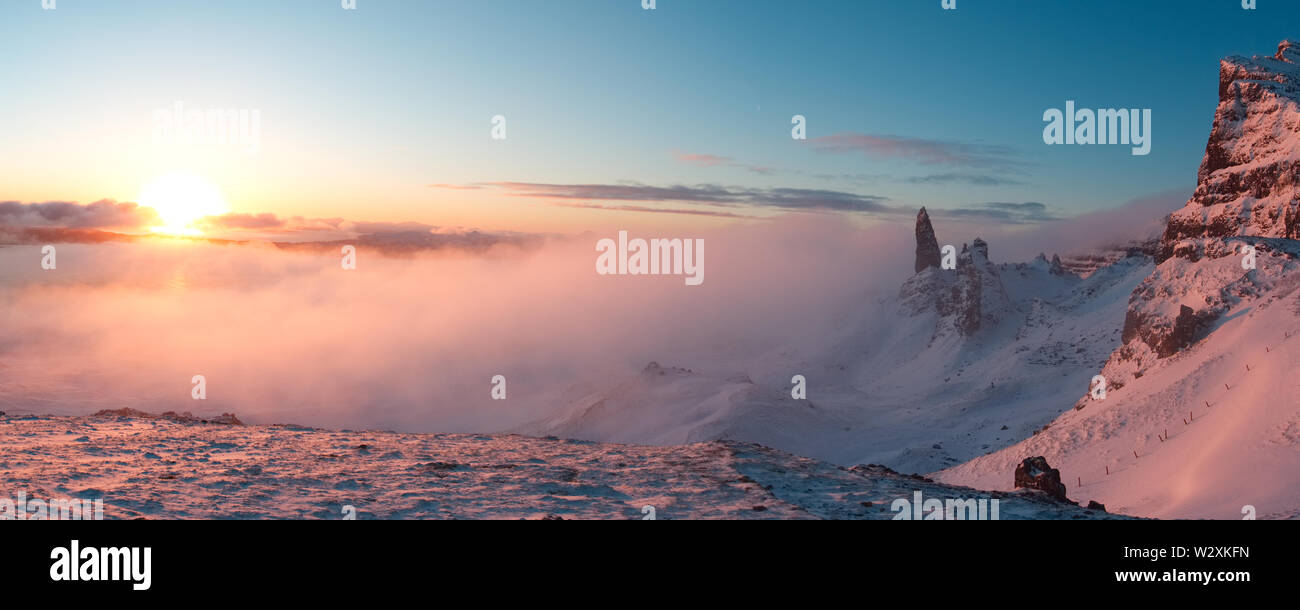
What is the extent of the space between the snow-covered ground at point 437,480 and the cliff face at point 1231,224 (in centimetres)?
4198

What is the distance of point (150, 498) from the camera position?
38.2 feet

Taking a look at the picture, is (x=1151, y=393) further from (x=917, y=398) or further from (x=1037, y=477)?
(x=917, y=398)

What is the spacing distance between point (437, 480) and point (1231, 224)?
62.0 meters

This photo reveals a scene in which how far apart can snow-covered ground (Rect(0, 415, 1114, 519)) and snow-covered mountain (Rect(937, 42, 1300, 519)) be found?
1438cm

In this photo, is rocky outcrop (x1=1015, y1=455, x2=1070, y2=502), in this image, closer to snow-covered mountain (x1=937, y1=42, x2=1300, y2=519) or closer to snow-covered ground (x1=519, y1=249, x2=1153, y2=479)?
snow-covered mountain (x1=937, y1=42, x2=1300, y2=519)

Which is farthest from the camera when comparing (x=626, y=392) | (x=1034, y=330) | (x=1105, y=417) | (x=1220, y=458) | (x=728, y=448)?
(x=1034, y=330)

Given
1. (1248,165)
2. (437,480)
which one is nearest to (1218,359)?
(1248,165)

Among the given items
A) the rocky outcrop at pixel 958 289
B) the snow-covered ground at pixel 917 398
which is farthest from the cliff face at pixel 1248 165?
the rocky outcrop at pixel 958 289

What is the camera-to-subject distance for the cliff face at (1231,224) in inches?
1789

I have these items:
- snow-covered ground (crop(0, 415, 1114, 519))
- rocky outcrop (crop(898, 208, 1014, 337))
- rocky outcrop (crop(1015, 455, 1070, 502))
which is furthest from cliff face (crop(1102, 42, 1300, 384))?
rocky outcrop (crop(898, 208, 1014, 337))

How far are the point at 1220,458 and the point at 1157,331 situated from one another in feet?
84.0

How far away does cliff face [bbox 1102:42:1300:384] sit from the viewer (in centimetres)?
4544
